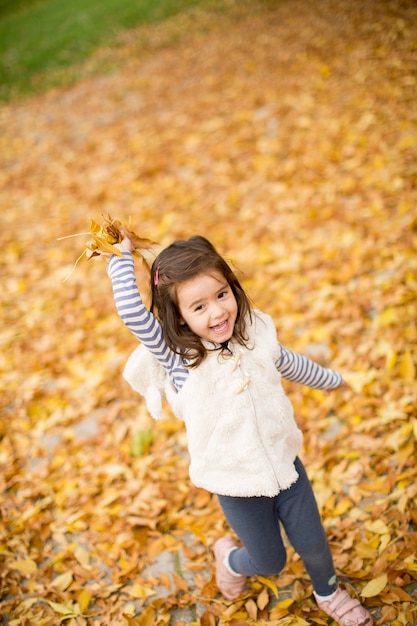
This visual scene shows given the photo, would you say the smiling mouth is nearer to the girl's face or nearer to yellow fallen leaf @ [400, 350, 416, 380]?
the girl's face

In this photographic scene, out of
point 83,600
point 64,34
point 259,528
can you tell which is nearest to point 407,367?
point 259,528

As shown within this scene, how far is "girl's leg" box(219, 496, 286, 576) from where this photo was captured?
1965mm

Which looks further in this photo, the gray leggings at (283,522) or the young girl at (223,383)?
the gray leggings at (283,522)

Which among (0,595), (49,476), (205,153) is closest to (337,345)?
(49,476)

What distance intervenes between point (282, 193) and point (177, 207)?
3.96 ft

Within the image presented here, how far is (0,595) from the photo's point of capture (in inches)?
105

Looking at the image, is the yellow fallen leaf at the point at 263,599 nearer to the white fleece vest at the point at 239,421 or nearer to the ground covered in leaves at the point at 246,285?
the ground covered in leaves at the point at 246,285

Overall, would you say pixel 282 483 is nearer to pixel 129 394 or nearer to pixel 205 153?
pixel 129 394

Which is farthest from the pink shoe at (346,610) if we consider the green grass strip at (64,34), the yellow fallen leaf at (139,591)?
the green grass strip at (64,34)

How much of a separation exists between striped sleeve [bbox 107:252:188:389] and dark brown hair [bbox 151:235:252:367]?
0.15 feet

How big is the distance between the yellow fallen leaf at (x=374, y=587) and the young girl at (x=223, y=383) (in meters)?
0.40

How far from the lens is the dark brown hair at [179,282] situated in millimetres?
1812

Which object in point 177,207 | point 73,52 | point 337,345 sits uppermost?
point 73,52

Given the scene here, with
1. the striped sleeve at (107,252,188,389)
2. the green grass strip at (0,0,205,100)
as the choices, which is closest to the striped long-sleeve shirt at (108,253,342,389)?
the striped sleeve at (107,252,188,389)
